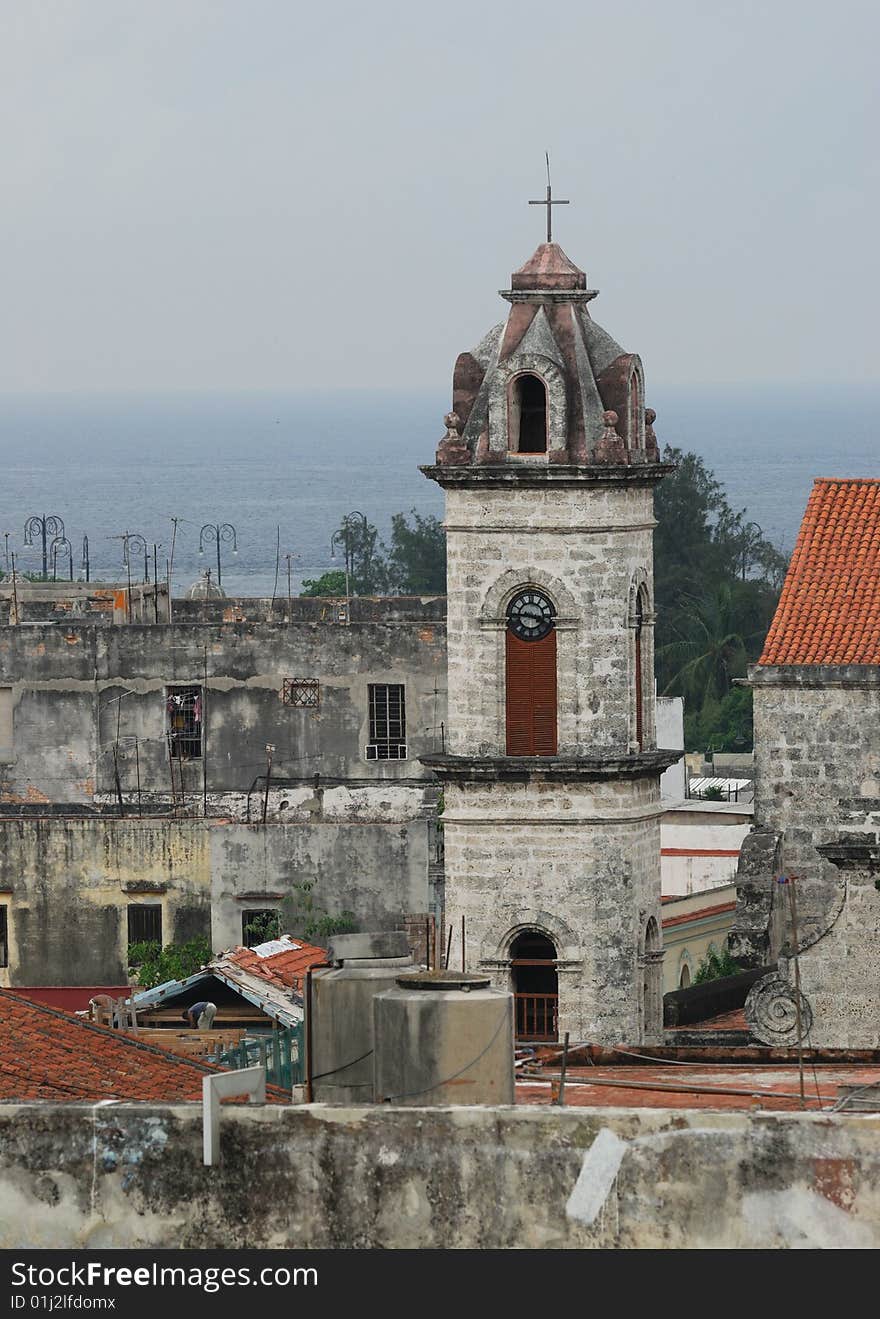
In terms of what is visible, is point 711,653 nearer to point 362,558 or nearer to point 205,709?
point 205,709

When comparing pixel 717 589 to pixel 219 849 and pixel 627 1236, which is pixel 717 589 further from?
pixel 627 1236

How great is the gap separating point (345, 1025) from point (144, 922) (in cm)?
2873

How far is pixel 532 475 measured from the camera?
36375 millimetres

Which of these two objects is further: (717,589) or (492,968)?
(717,589)

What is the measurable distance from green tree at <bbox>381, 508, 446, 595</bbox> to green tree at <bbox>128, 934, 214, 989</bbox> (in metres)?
66.1

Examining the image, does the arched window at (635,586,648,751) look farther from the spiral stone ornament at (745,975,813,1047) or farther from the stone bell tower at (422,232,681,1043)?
the spiral stone ornament at (745,975,813,1047)

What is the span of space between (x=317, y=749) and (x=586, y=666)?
2566 cm

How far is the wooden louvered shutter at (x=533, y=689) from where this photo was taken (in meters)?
36.7

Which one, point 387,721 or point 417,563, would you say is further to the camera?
point 417,563

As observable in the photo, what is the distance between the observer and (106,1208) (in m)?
18.7

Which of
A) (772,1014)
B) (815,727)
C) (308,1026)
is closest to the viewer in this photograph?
(308,1026)

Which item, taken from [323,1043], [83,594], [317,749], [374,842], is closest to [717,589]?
[83,594]

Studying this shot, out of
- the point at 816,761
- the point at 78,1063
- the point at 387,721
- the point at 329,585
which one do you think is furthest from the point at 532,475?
the point at 329,585

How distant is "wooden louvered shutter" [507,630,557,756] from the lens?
36.7 m
